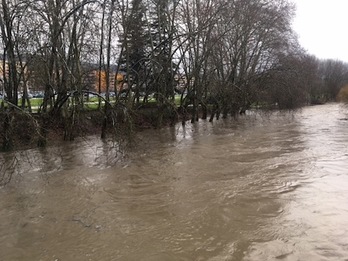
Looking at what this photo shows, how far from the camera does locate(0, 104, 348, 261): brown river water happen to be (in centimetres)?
608

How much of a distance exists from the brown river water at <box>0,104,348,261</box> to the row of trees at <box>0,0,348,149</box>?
2.20 metres

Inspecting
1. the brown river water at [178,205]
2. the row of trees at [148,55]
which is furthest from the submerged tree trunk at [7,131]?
the brown river water at [178,205]

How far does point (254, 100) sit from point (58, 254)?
26.2 meters

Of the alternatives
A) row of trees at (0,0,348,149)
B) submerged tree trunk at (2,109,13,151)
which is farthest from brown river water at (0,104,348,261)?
row of trees at (0,0,348,149)

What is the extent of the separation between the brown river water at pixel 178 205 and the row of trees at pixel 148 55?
7.20ft

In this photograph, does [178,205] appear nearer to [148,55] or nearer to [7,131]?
[7,131]

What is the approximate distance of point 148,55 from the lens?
65.8 ft

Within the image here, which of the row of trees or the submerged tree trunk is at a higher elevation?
the row of trees

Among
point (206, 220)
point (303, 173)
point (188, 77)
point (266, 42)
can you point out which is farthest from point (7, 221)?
point (266, 42)

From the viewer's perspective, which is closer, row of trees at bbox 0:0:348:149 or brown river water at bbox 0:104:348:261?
brown river water at bbox 0:104:348:261

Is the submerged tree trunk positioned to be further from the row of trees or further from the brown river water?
the brown river water

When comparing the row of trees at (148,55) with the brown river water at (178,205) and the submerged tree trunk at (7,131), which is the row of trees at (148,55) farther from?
the brown river water at (178,205)

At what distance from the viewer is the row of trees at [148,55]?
50.4ft

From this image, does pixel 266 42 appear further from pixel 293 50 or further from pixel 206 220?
pixel 206 220
